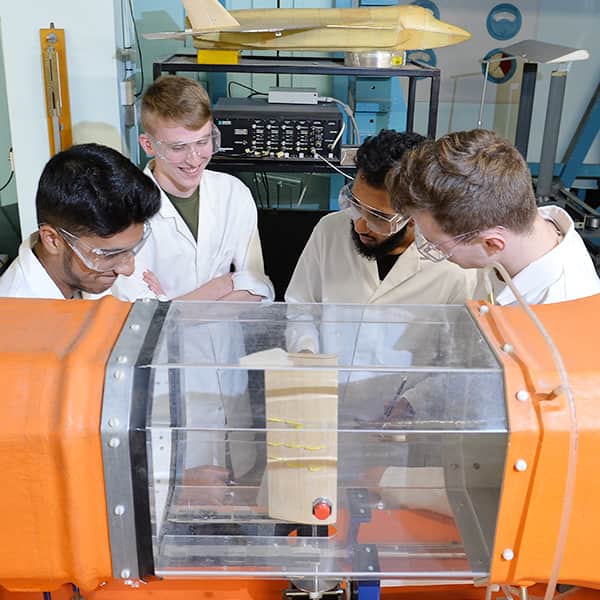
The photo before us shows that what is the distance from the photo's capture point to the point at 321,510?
0.83 m

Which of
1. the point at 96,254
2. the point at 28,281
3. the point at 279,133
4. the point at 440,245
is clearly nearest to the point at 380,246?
the point at 440,245

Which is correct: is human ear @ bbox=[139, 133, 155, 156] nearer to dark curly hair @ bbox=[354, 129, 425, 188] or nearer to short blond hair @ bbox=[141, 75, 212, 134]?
short blond hair @ bbox=[141, 75, 212, 134]

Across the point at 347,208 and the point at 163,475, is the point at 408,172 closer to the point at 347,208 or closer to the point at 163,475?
the point at 347,208

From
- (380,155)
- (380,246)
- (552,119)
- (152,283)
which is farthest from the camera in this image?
(552,119)

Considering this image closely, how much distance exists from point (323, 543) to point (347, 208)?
2.87ft

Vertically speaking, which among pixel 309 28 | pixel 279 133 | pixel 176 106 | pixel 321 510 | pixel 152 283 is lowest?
pixel 152 283

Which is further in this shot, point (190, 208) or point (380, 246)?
point (190, 208)

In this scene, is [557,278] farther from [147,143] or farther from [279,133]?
[279,133]

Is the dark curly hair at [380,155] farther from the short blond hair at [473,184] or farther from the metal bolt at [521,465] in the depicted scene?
the metal bolt at [521,465]

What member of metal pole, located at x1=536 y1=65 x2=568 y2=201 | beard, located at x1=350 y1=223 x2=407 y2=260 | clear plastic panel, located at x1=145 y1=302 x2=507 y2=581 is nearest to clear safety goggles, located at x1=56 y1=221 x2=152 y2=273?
clear plastic panel, located at x1=145 y1=302 x2=507 y2=581

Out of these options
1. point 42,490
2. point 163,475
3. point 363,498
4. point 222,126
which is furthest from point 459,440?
point 222,126

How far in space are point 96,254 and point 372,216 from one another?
604 millimetres

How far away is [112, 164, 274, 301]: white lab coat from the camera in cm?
194

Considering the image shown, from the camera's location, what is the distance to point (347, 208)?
5.12 ft
